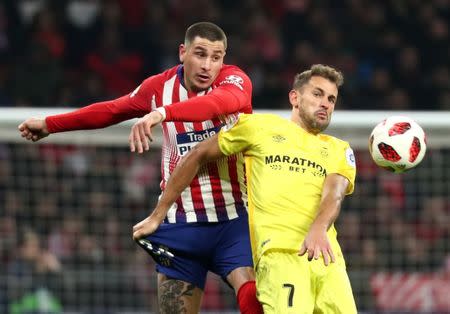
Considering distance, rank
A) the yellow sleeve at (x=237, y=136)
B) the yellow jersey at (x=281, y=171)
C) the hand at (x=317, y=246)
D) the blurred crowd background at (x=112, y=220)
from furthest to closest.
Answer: the blurred crowd background at (x=112, y=220) → the yellow sleeve at (x=237, y=136) → the yellow jersey at (x=281, y=171) → the hand at (x=317, y=246)

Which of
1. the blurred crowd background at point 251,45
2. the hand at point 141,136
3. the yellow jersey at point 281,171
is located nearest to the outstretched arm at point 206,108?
the hand at point 141,136

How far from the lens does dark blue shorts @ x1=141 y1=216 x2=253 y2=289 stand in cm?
649

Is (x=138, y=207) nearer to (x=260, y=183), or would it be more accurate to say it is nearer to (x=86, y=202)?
(x=86, y=202)

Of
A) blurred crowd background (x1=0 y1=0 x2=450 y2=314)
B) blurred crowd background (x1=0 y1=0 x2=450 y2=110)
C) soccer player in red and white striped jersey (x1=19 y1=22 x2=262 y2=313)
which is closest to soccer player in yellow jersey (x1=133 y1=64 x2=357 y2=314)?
soccer player in red and white striped jersey (x1=19 y1=22 x2=262 y2=313)

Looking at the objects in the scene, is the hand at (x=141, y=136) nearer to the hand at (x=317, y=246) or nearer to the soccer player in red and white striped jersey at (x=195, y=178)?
the soccer player in red and white striped jersey at (x=195, y=178)

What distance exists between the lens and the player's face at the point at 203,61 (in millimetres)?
6461

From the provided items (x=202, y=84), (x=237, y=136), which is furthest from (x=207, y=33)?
(x=237, y=136)

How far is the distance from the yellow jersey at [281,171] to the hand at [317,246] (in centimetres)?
21

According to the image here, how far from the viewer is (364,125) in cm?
912

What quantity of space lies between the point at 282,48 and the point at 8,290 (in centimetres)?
494

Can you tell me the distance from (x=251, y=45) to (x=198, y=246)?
7.43 m

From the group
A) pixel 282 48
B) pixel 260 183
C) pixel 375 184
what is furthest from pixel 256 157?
pixel 282 48

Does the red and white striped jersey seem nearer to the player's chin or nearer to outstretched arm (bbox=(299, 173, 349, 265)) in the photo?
the player's chin

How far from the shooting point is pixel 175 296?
21.6ft
